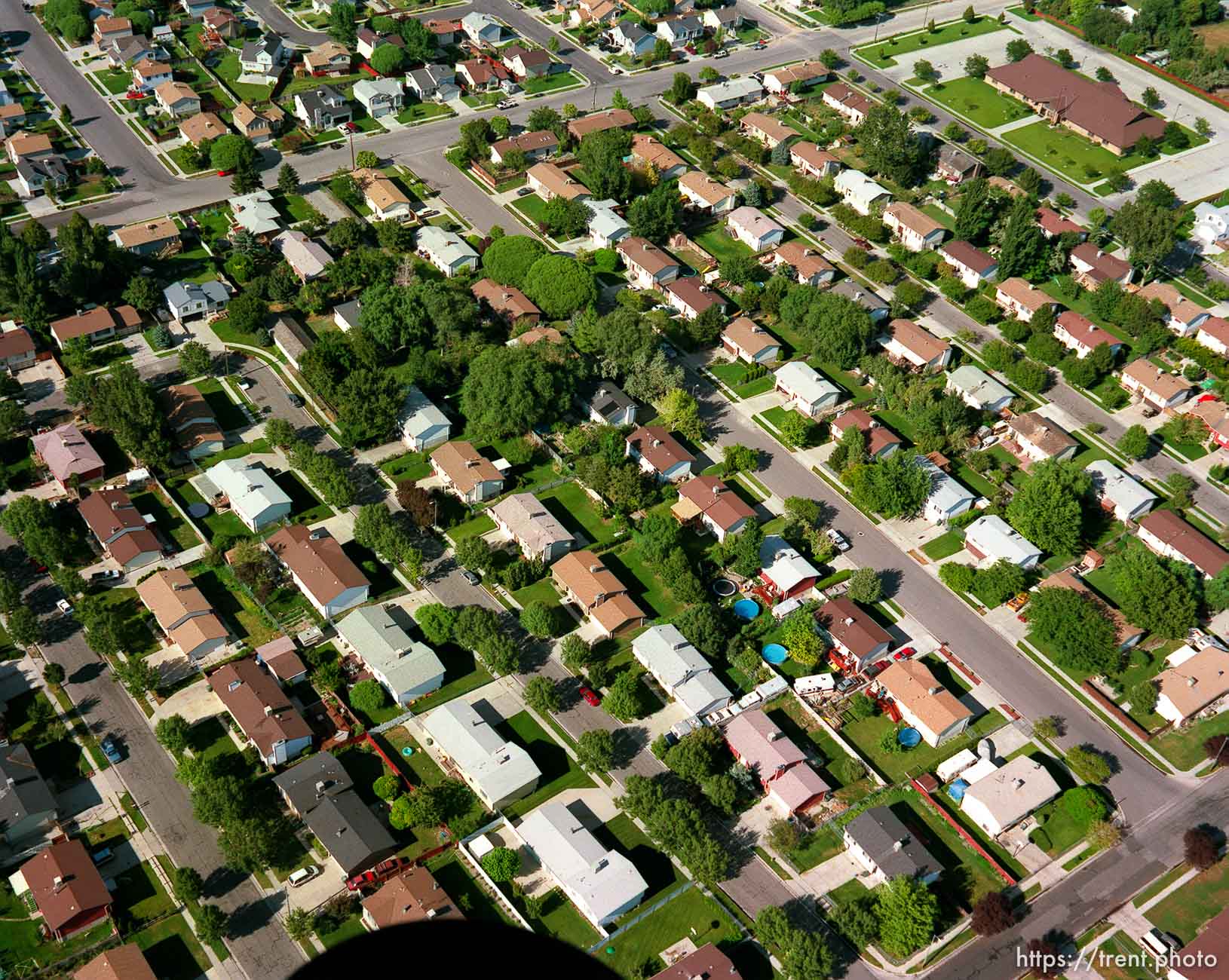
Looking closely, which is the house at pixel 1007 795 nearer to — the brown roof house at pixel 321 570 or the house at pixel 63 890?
the brown roof house at pixel 321 570

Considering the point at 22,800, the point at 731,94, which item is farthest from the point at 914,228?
the point at 22,800

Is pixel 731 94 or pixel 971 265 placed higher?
pixel 971 265

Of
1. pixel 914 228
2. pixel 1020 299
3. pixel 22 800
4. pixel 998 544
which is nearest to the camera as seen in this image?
pixel 22 800

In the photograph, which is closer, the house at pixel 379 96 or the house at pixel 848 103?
the house at pixel 379 96

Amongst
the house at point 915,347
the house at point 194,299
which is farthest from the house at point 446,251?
the house at point 915,347

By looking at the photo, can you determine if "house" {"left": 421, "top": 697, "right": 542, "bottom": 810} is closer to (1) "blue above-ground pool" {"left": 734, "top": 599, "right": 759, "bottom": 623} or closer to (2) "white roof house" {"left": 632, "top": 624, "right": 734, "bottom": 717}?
(2) "white roof house" {"left": 632, "top": 624, "right": 734, "bottom": 717}

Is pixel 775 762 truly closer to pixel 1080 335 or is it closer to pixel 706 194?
pixel 1080 335
